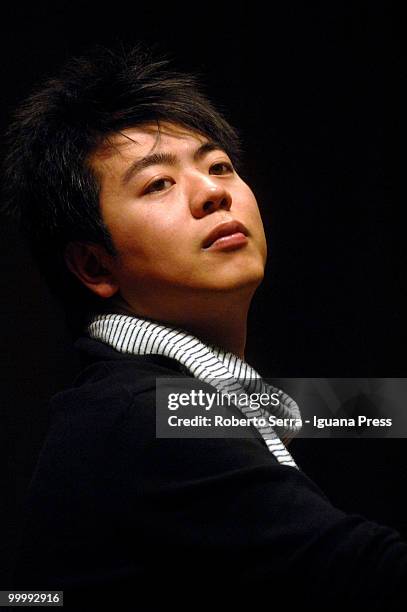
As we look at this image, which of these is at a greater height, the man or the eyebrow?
the eyebrow

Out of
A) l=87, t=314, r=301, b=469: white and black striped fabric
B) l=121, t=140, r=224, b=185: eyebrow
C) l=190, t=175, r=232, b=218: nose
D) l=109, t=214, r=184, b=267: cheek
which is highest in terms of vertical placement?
l=121, t=140, r=224, b=185: eyebrow

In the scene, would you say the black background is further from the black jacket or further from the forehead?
the black jacket

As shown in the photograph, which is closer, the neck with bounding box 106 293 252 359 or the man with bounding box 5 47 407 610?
the man with bounding box 5 47 407 610

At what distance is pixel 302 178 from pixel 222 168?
1.75 ft

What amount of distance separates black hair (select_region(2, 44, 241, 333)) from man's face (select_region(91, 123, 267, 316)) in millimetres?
23

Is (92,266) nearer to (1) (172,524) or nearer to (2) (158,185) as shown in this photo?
(2) (158,185)

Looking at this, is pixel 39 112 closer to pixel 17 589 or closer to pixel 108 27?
pixel 108 27

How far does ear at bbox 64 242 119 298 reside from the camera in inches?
50.3

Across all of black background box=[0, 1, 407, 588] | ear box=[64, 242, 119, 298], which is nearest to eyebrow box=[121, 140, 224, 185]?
ear box=[64, 242, 119, 298]

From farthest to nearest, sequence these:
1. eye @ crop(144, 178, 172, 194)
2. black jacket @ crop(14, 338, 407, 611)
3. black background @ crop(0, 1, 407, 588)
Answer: black background @ crop(0, 1, 407, 588) → eye @ crop(144, 178, 172, 194) → black jacket @ crop(14, 338, 407, 611)

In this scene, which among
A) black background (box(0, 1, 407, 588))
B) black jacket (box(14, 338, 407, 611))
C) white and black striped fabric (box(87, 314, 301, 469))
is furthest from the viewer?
black background (box(0, 1, 407, 588))

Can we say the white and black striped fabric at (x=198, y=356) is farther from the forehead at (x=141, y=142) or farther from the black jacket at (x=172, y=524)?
the forehead at (x=141, y=142)

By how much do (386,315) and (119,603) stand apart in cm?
90

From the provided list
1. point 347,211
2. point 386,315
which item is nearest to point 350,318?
point 386,315
